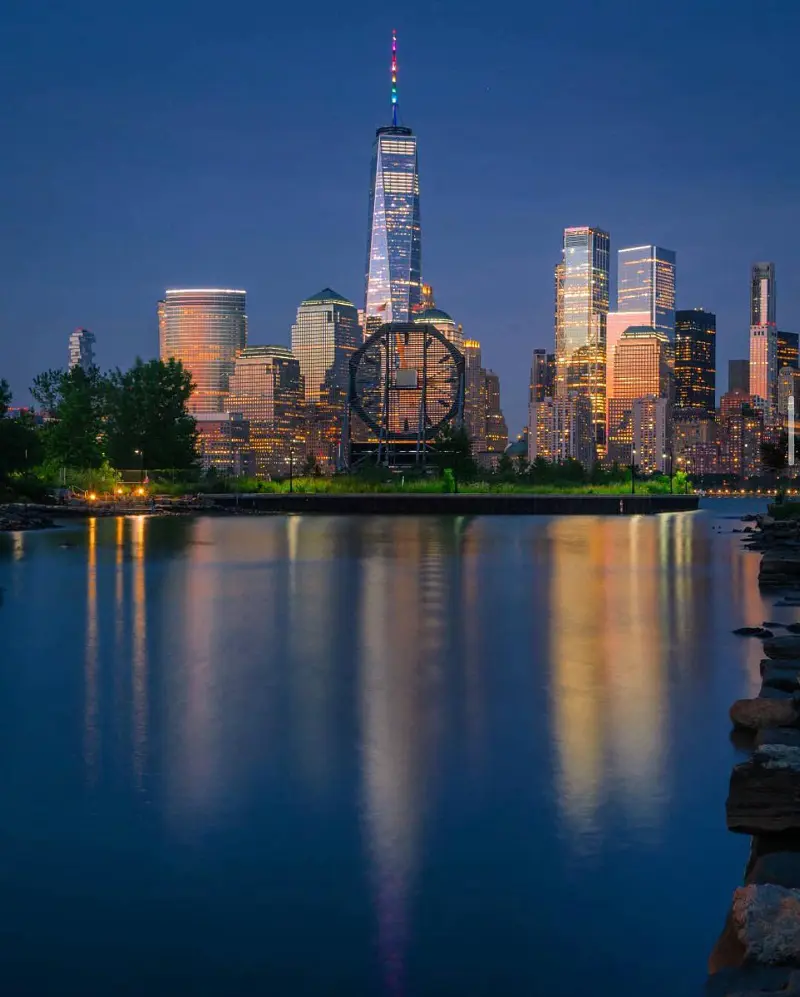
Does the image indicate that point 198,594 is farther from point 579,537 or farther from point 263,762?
point 579,537

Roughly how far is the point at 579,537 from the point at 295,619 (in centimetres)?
3423

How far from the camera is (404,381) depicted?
136 m

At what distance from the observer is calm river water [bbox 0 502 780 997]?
21.1ft

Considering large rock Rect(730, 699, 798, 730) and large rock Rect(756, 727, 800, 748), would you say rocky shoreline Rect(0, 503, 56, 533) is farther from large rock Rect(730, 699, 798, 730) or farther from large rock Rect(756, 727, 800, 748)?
large rock Rect(756, 727, 800, 748)

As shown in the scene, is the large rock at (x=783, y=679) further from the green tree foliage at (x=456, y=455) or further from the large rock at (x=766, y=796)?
the green tree foliage at (x=456, y=455)

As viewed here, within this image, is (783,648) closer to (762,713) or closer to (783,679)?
(783,679)

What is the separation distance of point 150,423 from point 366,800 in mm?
96918

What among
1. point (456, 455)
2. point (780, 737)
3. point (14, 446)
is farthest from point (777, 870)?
point (456, 455)

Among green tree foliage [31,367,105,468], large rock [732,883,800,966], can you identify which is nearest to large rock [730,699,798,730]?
large rock [732,883,800,966]

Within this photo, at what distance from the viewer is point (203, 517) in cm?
7612

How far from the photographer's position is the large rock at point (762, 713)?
Result: 1103cm

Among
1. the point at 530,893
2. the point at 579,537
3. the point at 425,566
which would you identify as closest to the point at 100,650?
the point at 530,893

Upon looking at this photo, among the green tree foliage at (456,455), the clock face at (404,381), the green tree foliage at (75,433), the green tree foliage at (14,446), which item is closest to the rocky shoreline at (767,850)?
the green tree foliage at (14,446)

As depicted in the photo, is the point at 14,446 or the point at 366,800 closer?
the point at 366,800
